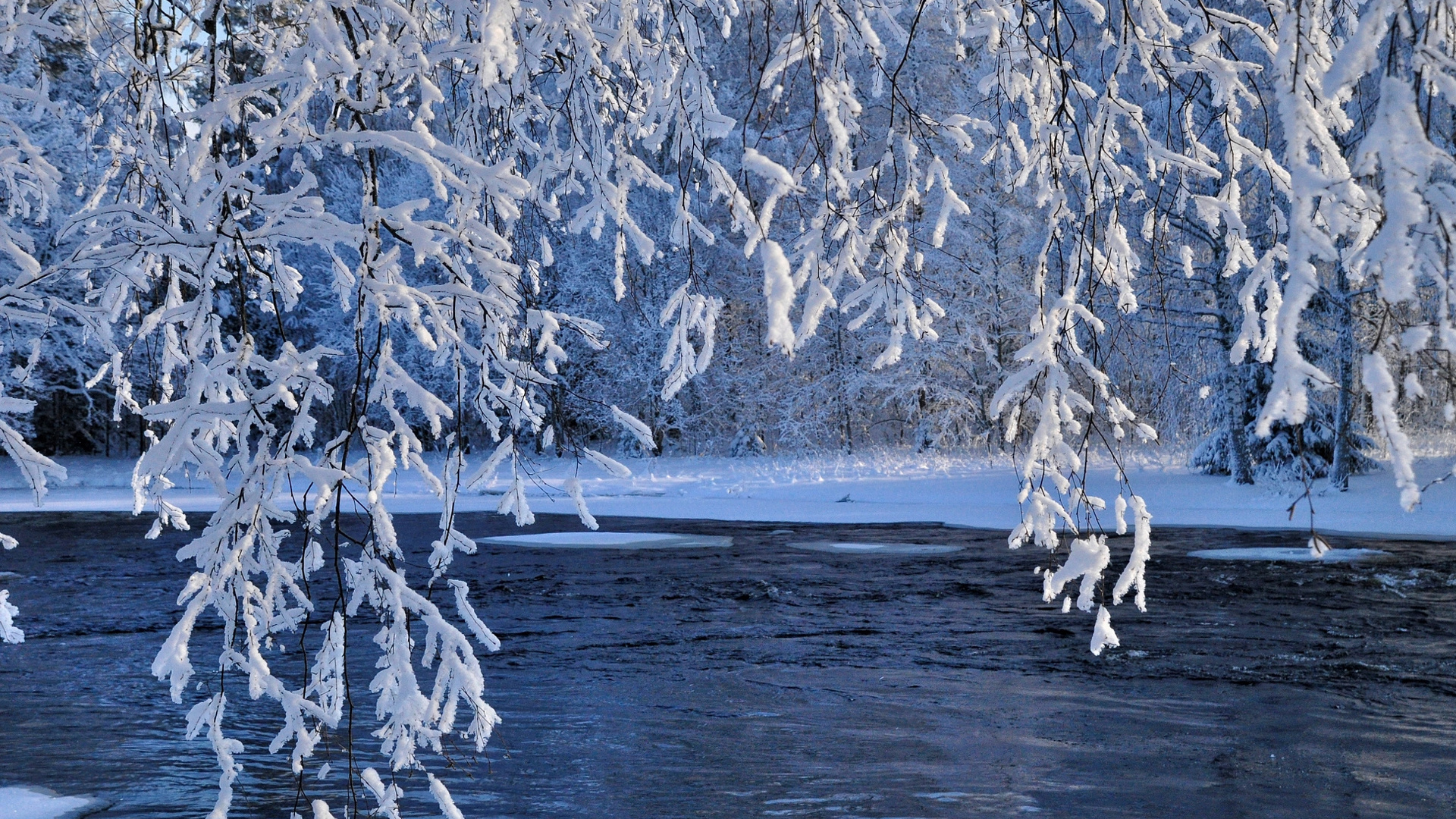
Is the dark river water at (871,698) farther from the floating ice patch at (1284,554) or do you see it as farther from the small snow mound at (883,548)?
the small snow mound at (883,548)

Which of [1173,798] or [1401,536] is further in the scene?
[1401,536]

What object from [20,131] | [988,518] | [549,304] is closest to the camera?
[20,131]

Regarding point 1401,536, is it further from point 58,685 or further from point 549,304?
point 549,304

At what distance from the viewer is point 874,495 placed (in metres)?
22.1

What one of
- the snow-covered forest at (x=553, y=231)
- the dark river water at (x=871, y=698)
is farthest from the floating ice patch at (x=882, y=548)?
the snow-covered forest at (x=553, y=231)

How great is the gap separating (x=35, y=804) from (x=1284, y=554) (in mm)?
12674

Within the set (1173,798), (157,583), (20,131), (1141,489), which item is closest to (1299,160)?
(20,131)

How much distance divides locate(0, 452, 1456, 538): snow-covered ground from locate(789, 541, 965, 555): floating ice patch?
7.80 ft

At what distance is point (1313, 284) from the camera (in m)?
1.36

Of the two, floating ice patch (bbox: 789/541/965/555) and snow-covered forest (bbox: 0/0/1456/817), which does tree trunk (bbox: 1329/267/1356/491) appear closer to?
floating ice patch (bbox: 789/541/965/555)

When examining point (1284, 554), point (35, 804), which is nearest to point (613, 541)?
point (1284, 554)

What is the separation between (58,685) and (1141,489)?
17004mm

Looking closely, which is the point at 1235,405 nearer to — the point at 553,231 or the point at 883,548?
the point at 883,548

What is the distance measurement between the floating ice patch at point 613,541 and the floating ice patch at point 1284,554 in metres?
5.86
